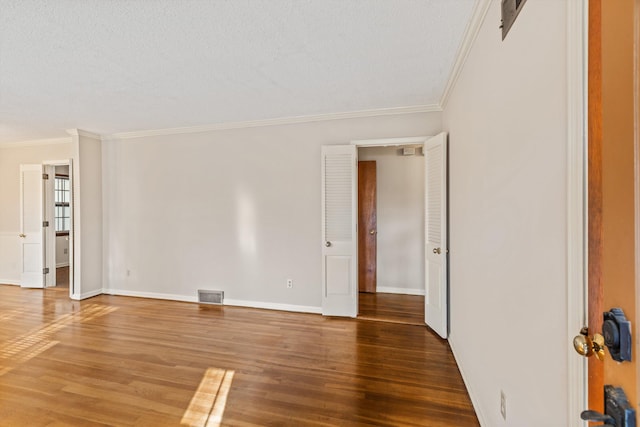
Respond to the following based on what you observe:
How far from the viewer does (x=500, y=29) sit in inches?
60.9

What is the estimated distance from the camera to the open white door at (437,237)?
3104 mm

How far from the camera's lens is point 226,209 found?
14.2ft

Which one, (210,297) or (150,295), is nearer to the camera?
(210,297)

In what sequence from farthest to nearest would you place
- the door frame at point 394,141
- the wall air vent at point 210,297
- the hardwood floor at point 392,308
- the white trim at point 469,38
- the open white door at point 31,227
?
the open white door at point 31,227 < the wall air vent at point 210,297 < the hardwood floor at point 392,308 < the door frame at point 394,141 < the white trim at point 469,38

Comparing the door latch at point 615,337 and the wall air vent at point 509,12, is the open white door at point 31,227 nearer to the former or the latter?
the wall air vent at point 509,12

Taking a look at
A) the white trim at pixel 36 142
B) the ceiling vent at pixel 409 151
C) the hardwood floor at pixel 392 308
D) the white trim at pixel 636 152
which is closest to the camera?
the white trim at pixel 636 152

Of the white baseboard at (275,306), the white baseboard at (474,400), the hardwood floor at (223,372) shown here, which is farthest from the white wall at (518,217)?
the white baseboard at (275,306)

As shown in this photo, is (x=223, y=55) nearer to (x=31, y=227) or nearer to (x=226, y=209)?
(x=226, y=209)

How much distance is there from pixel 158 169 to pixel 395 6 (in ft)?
13.7

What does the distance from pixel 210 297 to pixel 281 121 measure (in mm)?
2762

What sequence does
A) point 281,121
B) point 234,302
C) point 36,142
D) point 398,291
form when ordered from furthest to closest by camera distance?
point 36,142, point 398,291, point 234,302, point 281,121

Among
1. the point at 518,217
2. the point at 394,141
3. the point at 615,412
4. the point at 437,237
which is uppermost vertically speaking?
the point at 394,141

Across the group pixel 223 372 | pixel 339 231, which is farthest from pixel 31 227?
pixel 339 231

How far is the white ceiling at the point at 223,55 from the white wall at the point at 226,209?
49 centimetres
